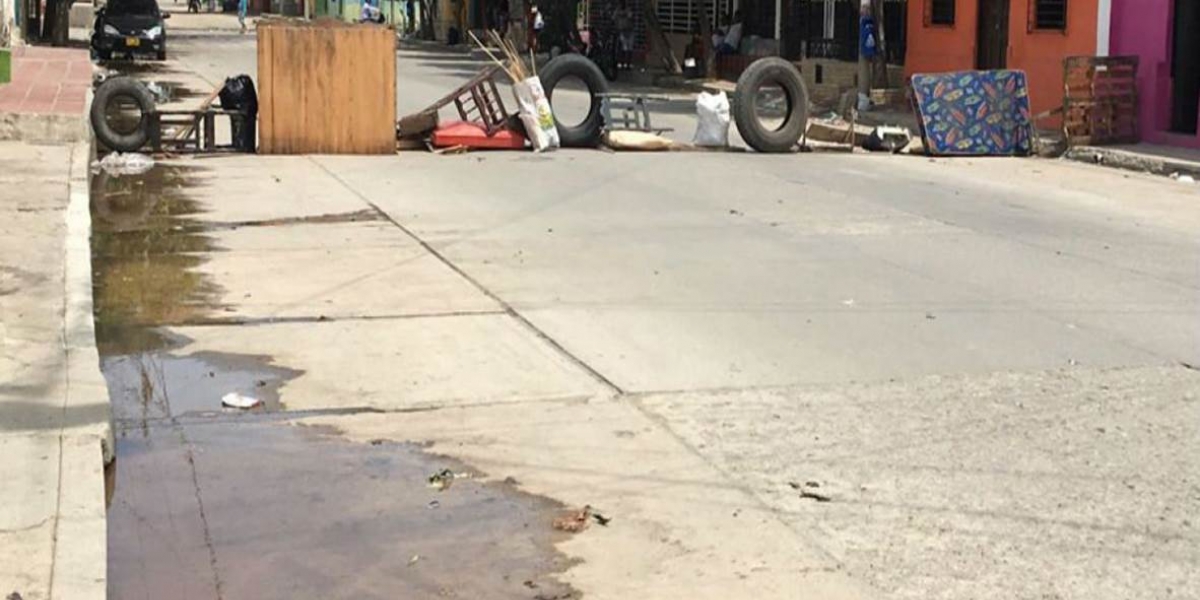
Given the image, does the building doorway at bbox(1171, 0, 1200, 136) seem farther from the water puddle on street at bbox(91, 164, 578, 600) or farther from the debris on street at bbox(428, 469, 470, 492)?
the debris on street at bbox(428, 469, 470, 492)

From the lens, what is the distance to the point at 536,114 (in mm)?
19875

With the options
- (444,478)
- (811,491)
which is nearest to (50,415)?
(444,478)

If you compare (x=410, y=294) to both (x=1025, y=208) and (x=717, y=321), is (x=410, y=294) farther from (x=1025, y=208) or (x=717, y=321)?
(x=1025, y=208)

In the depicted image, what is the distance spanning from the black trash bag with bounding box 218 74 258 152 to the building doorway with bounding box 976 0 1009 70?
12.7 metres

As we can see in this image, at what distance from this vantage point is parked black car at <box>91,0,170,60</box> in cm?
4153

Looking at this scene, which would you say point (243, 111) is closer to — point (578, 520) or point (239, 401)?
point (239, 401)

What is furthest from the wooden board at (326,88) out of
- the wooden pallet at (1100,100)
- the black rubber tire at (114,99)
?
the wooden pallet at (1100,100)

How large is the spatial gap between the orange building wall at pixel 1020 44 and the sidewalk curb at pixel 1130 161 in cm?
325

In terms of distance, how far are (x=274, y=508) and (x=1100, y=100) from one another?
17751 millimetres

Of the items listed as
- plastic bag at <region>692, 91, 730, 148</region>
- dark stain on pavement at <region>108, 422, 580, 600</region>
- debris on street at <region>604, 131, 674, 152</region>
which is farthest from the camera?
plastic bag at <region>692, 91, 730, 148</region>

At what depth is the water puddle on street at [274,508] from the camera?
5.66m

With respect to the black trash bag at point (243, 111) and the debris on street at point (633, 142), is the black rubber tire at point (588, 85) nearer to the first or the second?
the debris on street at point (633, 142)

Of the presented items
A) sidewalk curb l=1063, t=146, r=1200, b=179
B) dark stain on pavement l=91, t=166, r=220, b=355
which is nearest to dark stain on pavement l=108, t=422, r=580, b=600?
dark stain on pavement l=91, t=166, r=220, b=355

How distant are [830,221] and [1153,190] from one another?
5407 mm
